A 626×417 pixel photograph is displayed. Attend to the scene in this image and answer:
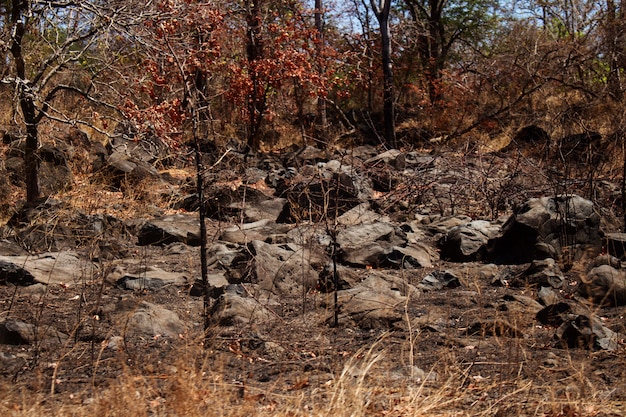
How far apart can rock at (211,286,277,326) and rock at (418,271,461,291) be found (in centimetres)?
145

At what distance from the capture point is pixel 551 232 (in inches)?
294

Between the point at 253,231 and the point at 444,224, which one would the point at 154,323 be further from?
the point at 444,224

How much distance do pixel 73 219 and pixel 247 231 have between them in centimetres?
204

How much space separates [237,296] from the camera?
5.44 meters

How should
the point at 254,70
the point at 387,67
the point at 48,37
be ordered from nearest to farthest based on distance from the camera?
the point at 48,37 < the point at 254,70 < the point at 387,67

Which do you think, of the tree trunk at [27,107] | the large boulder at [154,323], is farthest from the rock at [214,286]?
the tree trunk at [27,107]

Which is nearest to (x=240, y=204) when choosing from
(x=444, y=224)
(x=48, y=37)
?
(x=444, y=224)

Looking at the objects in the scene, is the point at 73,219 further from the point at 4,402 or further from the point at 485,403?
the point at 485,403

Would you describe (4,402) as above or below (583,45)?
below

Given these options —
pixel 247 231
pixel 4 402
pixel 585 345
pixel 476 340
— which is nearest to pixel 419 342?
pixel 476 340

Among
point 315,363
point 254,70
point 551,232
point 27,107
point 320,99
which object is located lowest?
point 315,363

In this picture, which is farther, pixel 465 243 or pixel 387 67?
pixel 387 67

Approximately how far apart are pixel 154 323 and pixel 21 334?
2.57 ft

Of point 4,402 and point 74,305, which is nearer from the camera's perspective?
point 4,402
